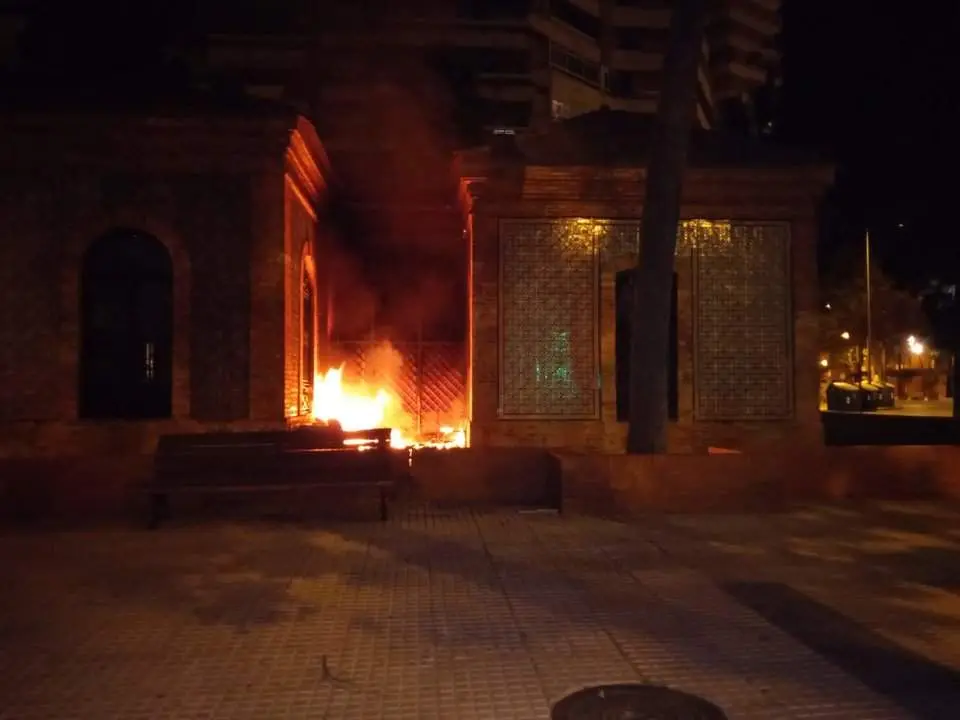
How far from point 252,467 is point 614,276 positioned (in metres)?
6.90

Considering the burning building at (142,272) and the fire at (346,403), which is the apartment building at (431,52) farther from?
the burning building at (142,272)

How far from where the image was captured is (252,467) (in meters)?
9.50

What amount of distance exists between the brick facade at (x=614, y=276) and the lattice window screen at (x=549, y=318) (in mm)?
78

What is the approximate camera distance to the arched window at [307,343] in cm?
1441

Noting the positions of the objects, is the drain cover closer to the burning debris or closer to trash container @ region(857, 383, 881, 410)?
the burning debris

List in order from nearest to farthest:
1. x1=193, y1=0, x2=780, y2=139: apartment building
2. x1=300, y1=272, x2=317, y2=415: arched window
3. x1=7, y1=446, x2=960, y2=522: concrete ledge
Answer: x1=7, y1=446, x2=960, y2=522: concrete ledge < x1=300, y1=272, x2=317, y2=415: arched window < x1=193, y1=0, x2=780, y2=139: apartment building

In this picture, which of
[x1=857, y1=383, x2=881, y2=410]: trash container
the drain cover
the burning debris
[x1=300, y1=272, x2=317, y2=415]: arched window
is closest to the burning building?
[x1=300, y1=272, x2=317, y2=415]: arched window

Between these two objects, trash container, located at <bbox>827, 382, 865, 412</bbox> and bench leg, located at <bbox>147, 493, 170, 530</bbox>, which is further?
trash container, located at <bbox>827, 382, 865, 412</bbox>

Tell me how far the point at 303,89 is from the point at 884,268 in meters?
13.8

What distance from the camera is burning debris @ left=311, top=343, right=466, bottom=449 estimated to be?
Answer: 52.7 feet

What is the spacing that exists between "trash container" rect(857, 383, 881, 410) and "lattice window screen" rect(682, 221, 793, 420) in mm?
27025

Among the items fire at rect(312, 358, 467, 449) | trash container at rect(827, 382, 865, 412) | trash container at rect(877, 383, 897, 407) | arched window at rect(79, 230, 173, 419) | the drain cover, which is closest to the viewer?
the drain cover

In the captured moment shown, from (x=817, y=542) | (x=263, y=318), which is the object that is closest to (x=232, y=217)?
(x=263, y=318)

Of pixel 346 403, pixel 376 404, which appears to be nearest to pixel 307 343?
pixel 346 403
